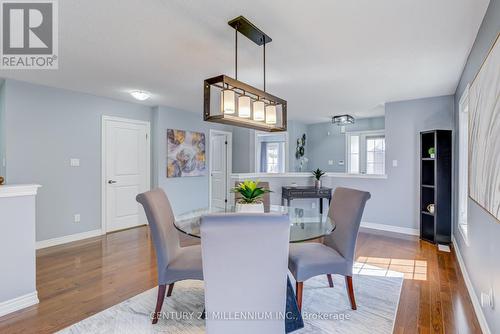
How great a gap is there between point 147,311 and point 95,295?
633mm

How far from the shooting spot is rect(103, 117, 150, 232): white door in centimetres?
458

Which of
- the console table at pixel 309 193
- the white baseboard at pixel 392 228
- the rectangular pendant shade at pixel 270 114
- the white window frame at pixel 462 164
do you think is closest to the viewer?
the rectangular pendant shade at pixel 270 114

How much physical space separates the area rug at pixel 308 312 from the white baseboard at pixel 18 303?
0.62 metres

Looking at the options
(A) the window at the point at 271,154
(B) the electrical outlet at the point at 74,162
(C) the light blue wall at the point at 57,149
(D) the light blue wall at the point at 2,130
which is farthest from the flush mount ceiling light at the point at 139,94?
(A) the window at the point at 271,154

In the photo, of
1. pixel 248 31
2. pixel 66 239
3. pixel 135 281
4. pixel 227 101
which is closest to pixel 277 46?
pixel 248 31

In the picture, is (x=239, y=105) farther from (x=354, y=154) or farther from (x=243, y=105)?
(x=354, y=154)

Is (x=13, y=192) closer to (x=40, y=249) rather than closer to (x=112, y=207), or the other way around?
(x=40, y=249)

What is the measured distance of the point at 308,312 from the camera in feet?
7.08

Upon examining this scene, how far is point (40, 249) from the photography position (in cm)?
371

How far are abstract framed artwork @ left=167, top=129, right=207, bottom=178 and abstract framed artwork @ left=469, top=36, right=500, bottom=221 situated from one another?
4.56 m

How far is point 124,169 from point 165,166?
2.37ft

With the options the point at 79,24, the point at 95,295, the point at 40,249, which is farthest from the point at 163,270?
the point at 40,249

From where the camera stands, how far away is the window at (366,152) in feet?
21.7

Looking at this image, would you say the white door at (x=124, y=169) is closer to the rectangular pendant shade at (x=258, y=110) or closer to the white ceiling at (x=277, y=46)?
the white ceiling at (x=277, y=46)
